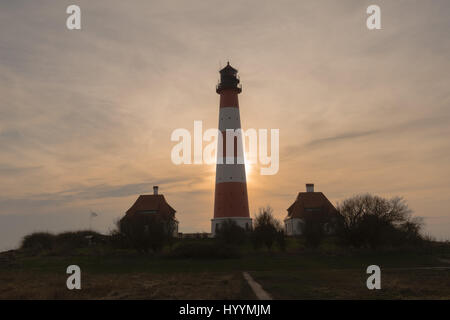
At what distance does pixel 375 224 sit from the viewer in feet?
131

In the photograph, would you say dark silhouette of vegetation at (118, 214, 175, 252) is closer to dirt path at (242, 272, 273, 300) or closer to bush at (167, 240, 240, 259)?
bush at (167, 240, 240, 259)

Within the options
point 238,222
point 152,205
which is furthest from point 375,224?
point 152,205

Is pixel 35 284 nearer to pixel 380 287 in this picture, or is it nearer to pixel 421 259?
pixel 380 287

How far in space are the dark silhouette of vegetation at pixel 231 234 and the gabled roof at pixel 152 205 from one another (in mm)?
18563

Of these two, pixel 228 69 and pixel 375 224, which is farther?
pixel 228 69

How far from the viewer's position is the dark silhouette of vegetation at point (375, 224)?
39656 mm

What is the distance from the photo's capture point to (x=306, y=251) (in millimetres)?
37312

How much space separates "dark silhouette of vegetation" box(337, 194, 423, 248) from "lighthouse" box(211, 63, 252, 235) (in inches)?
430

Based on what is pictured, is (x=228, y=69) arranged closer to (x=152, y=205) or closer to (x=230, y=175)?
(x=230, y=175)

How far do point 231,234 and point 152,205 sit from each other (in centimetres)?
2148

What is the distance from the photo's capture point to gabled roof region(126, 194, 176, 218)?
61.2m

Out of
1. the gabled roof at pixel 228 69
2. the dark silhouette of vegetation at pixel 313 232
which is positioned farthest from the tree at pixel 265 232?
the gabled roof at pixel 228 69

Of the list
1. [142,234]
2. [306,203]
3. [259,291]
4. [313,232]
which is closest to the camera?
[259,291]
